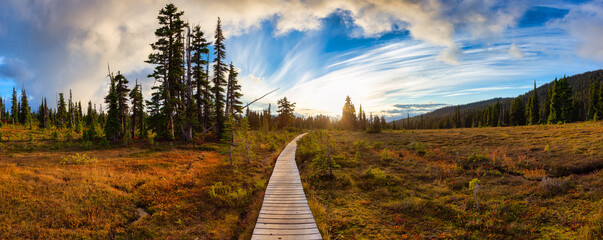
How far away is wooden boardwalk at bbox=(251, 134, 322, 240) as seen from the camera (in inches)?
300

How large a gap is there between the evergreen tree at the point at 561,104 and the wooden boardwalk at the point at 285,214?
7874cm

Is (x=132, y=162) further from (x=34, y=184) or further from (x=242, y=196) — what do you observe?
(x=242, y=196)

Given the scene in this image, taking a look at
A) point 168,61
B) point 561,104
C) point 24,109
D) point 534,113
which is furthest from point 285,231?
point 24,109

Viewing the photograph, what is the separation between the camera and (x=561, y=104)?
56281 millimetres

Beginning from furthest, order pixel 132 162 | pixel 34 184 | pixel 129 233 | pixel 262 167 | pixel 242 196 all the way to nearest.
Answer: pixel 262 167, pixel 132 162, pixel 242 196, pixel 34 184, pixel 129 233

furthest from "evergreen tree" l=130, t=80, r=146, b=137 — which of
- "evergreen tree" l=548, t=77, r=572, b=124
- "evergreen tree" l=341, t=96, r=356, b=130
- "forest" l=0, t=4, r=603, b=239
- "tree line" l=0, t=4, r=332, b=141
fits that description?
"evergreen tree" l=548, t=77, r=572, b=124

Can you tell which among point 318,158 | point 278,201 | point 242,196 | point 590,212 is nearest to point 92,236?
point 242,196

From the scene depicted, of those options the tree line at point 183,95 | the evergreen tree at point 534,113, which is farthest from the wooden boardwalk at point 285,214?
the evergreen tree at point 534,113

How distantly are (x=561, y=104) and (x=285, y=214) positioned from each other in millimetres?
84176

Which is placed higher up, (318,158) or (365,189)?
(318,158)

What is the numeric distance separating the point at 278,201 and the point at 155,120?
1068 inches

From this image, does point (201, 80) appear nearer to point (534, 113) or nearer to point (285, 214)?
point (285, 214)

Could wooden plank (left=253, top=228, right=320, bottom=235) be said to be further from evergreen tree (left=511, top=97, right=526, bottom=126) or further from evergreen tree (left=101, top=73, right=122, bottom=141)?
evergreen tree (left=511, top=97, right=526, bottom=126)

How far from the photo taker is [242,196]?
1133cm
